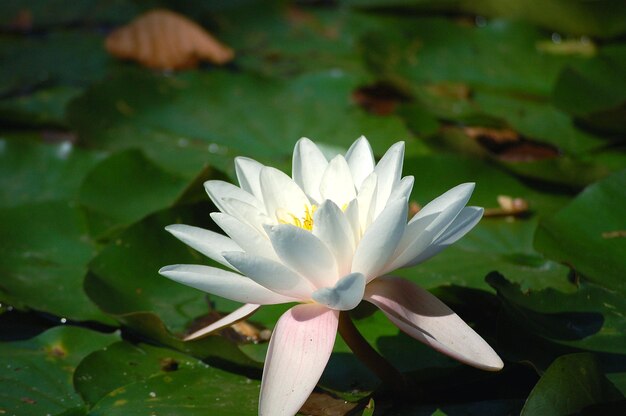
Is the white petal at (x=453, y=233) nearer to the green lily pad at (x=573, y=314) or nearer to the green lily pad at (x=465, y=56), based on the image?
the green lily pad at (x=573, y=314)

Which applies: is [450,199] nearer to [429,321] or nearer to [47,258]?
[429,321]

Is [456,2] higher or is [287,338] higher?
[456,2]

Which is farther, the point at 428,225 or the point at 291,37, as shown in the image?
the point at 291,37

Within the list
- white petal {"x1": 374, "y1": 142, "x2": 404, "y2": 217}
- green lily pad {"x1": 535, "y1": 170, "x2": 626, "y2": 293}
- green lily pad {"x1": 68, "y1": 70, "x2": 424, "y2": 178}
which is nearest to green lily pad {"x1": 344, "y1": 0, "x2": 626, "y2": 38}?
green lily pad {"x1": 68, "y1": 70, "x2": 424, "y2": 178}

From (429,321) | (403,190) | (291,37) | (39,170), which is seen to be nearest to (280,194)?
(403,190)

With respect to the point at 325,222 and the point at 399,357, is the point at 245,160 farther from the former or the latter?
the point at 399,357

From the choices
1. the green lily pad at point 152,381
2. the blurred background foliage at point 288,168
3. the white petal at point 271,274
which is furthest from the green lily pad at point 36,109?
the white petal at point 271,274

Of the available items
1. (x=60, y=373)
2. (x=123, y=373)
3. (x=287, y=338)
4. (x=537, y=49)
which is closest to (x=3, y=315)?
(x=60, y=373)
